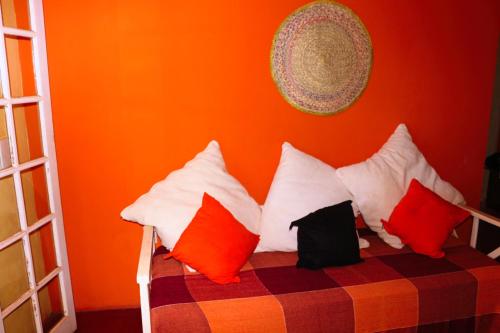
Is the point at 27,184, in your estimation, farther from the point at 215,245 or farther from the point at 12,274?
the point at 215,245

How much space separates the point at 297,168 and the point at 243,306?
915 millimetres

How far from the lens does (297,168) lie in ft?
7.91

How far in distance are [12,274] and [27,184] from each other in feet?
1.52

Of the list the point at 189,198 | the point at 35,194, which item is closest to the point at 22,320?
the point at 35,194

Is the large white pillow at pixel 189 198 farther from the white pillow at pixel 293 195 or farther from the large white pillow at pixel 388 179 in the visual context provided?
the large white pillow at pixel 388 179

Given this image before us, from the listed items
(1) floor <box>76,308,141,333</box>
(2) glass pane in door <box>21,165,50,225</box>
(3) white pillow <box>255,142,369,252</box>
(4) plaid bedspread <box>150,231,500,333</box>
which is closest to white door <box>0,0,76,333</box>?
(2) glass pane in door <box>21,165,50,225</box>

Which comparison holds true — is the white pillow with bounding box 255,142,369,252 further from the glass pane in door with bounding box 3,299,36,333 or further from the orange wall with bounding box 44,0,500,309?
the glass pane in door with bounding box 3,299,36,333

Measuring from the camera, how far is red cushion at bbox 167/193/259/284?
6.48 ft

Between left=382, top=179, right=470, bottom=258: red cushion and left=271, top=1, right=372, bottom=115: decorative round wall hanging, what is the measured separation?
2.37 ft

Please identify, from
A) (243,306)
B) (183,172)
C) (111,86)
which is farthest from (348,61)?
(243,306)

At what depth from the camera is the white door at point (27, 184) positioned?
6.37ft

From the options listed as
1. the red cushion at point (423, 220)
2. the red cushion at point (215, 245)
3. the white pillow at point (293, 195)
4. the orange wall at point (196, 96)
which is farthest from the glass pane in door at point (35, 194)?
the red cushion at point (423, 220)

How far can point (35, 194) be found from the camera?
7.37 feet

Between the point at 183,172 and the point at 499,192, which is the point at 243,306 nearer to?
the point at 183,172
